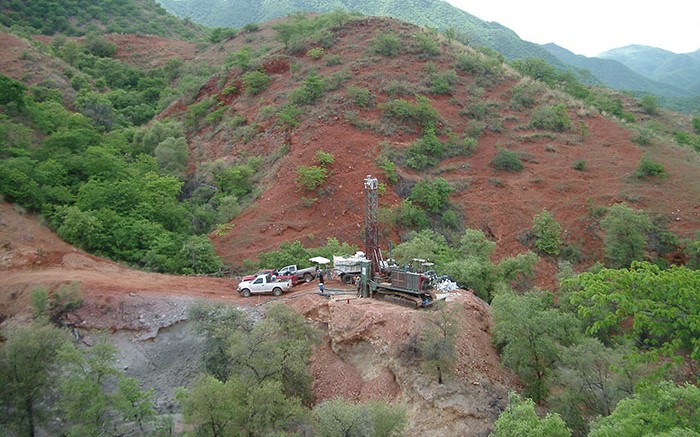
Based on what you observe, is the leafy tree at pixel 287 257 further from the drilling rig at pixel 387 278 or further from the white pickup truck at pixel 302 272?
the drilling rig at pixel 387 278

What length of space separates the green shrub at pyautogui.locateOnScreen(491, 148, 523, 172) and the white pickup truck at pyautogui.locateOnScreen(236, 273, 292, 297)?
65.0 ft

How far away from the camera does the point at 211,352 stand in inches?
619

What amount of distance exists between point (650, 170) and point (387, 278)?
23571mm

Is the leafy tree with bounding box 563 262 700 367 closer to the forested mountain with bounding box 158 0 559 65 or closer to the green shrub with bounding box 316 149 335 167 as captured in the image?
the green shrub with bounding box 316 149 335 167

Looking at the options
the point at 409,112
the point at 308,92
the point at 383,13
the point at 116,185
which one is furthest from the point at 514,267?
the point at 383,13

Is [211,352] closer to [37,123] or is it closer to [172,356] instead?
[172,356]

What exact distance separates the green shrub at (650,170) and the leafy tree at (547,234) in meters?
8.37

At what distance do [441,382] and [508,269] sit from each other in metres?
9.00

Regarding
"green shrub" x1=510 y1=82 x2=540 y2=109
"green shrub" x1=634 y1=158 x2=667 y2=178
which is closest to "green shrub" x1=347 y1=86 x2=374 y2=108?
"green shrub" x1=510 y1=82 x2=540 y2=109

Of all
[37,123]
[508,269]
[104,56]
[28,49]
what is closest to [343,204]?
[508,269]

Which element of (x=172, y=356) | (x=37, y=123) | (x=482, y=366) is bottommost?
(x=172, y=356)

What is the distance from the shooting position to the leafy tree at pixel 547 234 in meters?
28.4

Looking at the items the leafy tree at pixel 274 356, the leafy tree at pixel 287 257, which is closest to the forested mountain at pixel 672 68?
the leafy tree at pixel 287 257

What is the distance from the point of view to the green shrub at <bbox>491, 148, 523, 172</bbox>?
3381cm
